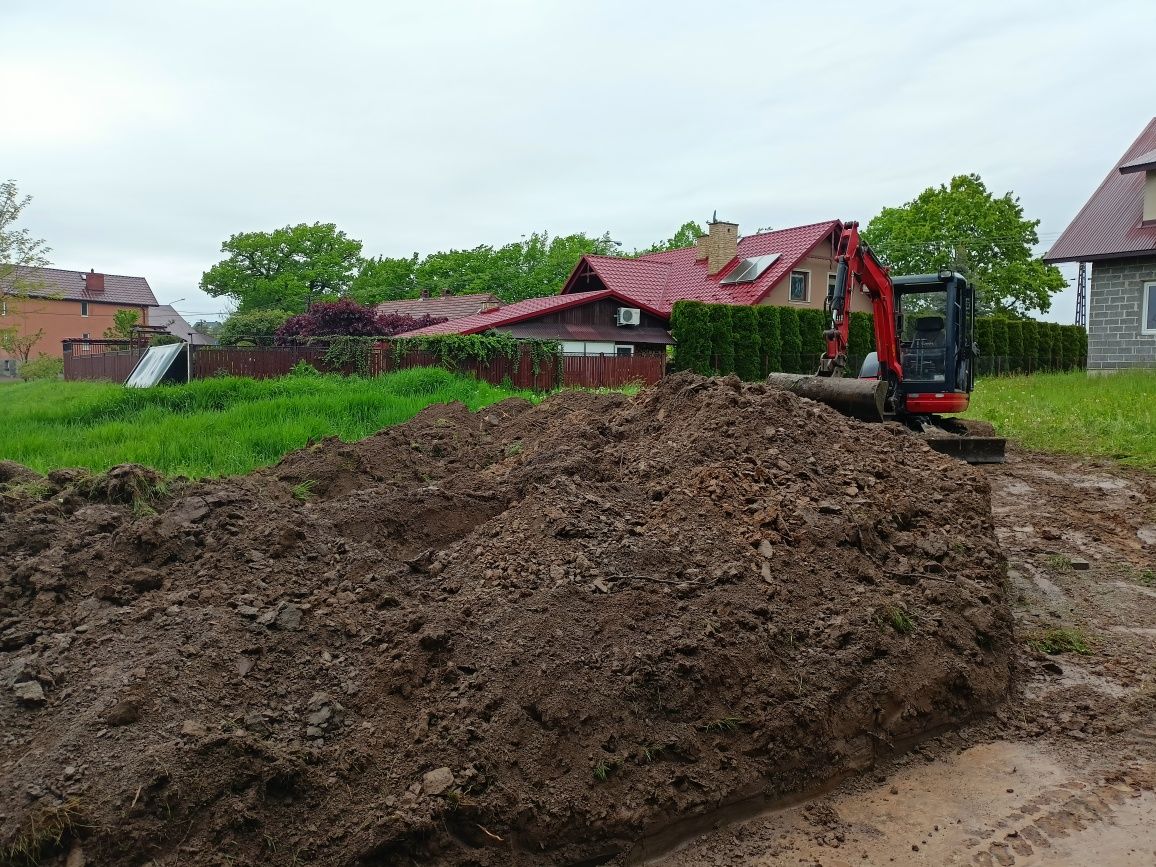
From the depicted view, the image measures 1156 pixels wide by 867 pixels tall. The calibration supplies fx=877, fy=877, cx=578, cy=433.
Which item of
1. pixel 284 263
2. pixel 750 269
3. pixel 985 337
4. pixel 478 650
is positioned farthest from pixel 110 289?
pixel 478 650

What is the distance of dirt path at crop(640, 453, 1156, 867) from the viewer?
334cm

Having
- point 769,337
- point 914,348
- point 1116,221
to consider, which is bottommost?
point 914,348

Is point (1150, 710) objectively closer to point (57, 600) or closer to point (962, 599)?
point (962, 599)

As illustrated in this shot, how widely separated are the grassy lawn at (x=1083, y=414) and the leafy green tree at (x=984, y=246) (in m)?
29.6

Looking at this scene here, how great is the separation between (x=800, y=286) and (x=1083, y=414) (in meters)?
17.6

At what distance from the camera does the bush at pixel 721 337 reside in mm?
23672

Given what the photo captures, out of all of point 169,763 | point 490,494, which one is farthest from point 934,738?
point 169,763

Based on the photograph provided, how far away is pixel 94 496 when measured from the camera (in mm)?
5688

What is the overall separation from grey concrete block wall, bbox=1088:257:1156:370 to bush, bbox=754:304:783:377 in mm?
7690

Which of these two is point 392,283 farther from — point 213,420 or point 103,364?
point 213,420

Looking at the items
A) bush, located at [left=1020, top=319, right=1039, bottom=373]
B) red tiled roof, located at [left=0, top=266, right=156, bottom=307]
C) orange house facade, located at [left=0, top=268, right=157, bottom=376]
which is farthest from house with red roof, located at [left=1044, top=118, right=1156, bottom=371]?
red tiled roof, located at [left=0, top=266, right=156, bottom=307]

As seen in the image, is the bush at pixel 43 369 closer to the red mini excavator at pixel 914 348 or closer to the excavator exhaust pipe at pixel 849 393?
the red mini excavator at pixel 914 348

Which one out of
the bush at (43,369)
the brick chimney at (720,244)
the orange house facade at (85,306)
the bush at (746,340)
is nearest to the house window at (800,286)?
the brick chimney at (720,244)

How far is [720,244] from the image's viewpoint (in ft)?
98.4
